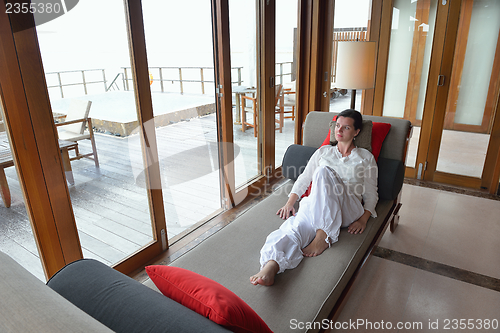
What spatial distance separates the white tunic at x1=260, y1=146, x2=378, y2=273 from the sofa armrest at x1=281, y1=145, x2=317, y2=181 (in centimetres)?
20

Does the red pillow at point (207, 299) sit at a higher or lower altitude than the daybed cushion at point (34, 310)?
lower

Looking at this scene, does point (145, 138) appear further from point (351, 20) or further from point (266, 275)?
point (351, 20)

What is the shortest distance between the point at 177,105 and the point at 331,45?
7.46 ft

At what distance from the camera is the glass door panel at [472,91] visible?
125 inches

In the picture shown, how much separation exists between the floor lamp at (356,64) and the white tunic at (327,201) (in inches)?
35.1

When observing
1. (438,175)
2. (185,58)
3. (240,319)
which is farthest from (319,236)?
(438,175)

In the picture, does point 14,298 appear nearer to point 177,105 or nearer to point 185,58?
point 177,105

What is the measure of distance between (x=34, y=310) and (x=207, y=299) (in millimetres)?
403

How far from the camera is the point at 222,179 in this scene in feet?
9.80

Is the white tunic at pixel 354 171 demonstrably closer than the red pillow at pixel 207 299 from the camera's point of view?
No

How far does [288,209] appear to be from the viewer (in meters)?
2.09

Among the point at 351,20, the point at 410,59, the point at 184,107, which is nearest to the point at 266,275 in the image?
the point at 184,107

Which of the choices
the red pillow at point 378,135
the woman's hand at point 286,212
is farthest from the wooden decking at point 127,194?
the red pillow at point 378,135

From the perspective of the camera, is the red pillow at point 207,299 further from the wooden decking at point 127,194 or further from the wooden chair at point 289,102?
the wooden chair at point 289,102
